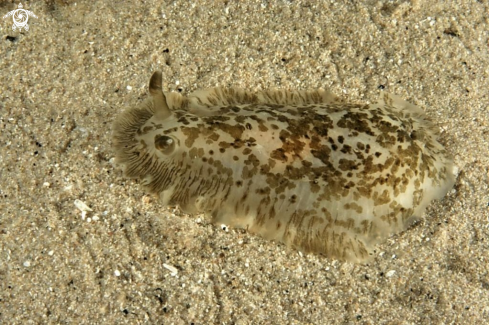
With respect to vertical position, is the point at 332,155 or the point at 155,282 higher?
the point at 332,155

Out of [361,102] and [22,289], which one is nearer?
[22,289]

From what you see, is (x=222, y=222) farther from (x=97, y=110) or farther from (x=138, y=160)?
(x=97, y=110)

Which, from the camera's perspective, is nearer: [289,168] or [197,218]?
[289,168]

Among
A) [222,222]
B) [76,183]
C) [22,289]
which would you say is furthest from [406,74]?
[22,289]

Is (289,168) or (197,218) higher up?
(289,168)
